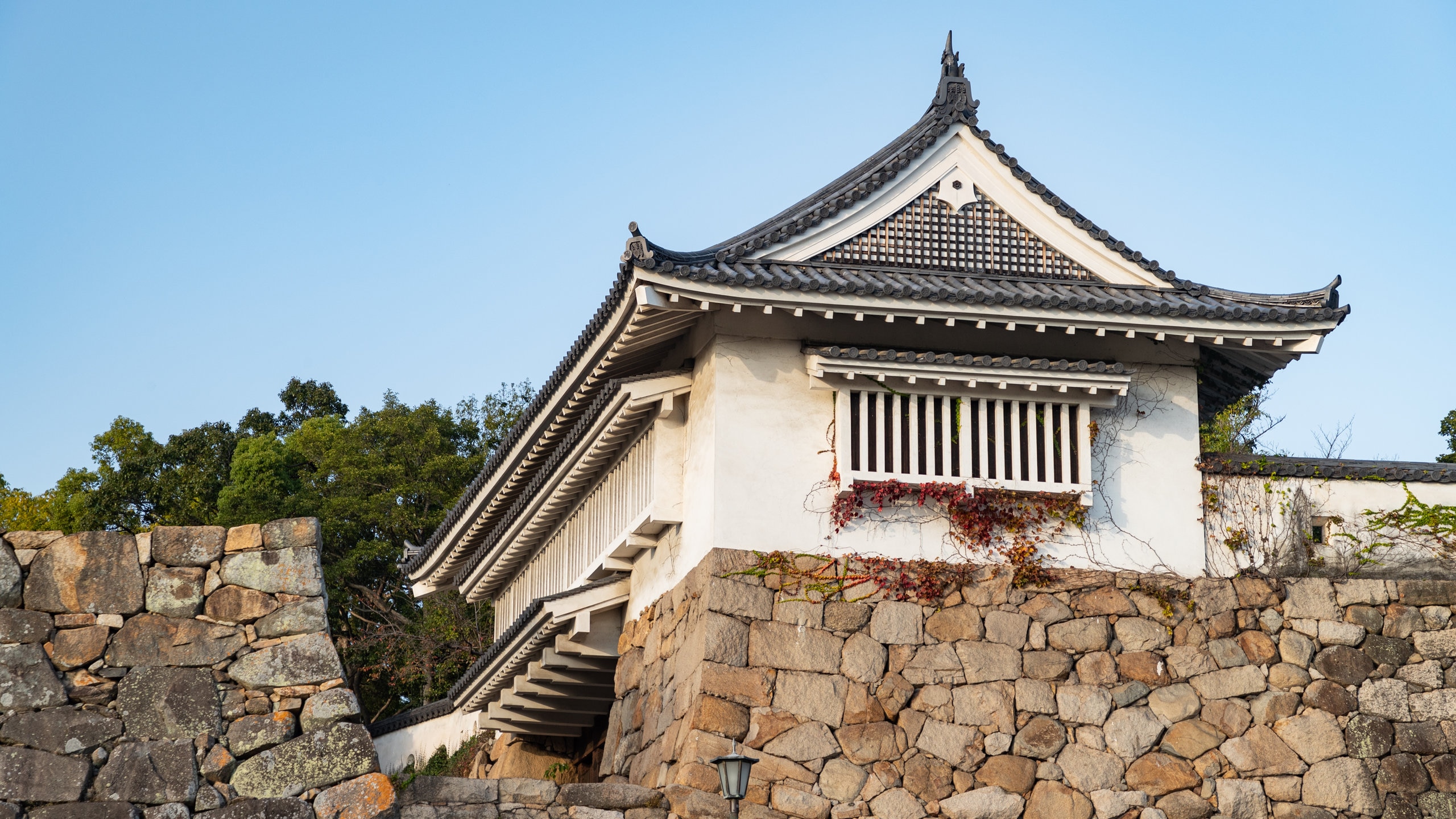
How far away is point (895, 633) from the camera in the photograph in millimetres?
11992

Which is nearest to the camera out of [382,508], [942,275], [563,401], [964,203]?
[942,275]

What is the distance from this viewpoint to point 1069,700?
1192cm

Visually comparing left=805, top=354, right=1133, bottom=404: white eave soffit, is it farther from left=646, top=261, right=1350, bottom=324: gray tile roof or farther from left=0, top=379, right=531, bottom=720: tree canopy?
left=0, top=379, right=531, bottom=720: tree canopy

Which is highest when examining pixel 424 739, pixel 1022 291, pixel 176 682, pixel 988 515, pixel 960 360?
pixel 1022 291

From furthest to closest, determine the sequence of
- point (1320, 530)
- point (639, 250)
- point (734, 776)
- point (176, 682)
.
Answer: point (1320, 530) < point (639, 250) < point (734, 776) < point (176, 682)

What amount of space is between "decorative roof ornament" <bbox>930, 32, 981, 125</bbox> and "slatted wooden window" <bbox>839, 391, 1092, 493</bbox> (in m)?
2.71

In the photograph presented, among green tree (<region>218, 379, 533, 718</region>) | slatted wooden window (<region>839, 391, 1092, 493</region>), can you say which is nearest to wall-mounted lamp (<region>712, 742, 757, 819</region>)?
slatted wooden window (<region>839, 391, 1092, 493</region>)

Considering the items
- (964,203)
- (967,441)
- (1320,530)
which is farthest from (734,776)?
(1320,530)

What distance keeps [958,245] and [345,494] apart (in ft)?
65.1

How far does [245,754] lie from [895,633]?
5099 mm

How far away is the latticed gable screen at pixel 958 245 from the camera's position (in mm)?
13219

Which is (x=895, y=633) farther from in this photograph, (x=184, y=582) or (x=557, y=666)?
(x=184, y=582)

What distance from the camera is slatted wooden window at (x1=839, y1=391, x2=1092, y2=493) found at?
12.5 m

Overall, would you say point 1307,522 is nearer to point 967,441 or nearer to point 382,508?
point 967,441
